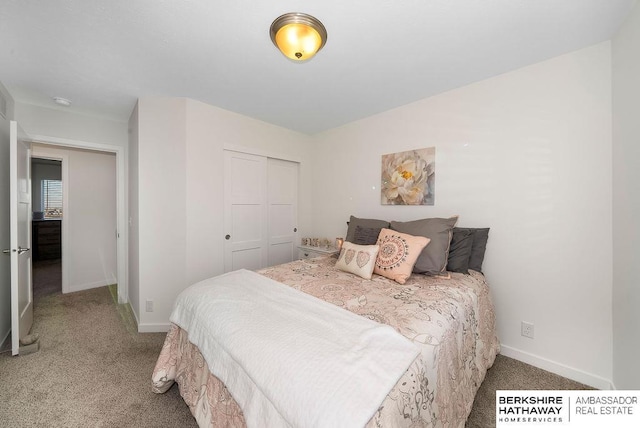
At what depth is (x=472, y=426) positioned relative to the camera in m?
1.38

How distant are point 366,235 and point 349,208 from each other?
A: 88 cm

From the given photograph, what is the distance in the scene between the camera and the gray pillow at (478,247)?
2.04 m

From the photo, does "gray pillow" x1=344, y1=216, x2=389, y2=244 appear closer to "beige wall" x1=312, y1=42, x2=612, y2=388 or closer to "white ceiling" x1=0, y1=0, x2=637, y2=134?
"beige wall" x1=312, y1=42, x2=612, y2=388

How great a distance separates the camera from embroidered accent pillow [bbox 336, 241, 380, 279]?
6.15ft

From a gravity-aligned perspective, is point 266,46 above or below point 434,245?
above

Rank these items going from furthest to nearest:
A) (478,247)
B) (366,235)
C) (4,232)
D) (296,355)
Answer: (366,235) → (4,232) → (478,247) → (296,355)

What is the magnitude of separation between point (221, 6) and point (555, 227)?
268 cm

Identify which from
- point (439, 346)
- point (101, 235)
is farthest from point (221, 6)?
point (101, 235)

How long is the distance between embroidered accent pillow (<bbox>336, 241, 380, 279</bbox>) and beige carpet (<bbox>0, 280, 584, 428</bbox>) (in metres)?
1.04

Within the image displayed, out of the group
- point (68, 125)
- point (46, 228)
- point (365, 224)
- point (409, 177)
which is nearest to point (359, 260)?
point (365, 224)

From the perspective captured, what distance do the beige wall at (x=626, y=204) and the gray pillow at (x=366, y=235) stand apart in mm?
1543

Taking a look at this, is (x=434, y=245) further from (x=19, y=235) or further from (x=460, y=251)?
(x=19, y=235)

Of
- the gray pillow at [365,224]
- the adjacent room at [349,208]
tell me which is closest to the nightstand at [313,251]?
the adjacent room at [349,208]

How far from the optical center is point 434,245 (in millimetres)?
1907
